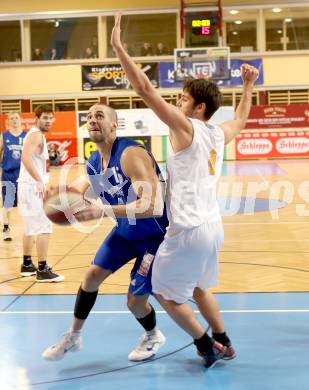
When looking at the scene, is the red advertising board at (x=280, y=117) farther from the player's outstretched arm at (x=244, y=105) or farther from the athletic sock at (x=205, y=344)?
the athletic sock at (x=205, y=344)

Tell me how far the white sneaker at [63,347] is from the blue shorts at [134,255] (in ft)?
1.70

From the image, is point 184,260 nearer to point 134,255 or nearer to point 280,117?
point 134,255

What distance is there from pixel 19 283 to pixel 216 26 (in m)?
20.0

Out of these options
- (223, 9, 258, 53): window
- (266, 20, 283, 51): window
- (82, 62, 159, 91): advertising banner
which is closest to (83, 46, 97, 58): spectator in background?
(82, 62, 159, 91): advertising banner

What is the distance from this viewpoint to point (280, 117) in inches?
938

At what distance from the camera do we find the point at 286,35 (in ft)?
86.0

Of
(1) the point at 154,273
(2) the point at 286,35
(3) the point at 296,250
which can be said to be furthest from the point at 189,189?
(2) the point at 286,35

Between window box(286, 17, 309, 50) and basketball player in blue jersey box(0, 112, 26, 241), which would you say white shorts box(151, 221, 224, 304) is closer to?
basketball player in blue jersey box(0, 112, 26, 241)

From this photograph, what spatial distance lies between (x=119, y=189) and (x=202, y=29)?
21.4 meters

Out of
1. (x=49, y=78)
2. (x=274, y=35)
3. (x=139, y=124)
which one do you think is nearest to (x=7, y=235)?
(x=139, y=124)

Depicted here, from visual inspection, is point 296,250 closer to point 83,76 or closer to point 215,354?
point 215,354

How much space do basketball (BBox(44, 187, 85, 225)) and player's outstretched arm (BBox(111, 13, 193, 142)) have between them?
0.82m

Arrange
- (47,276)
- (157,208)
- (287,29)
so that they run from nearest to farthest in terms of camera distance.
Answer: (157,208) → (47,276) → (287,29)

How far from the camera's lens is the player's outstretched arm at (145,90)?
331 centimetres
